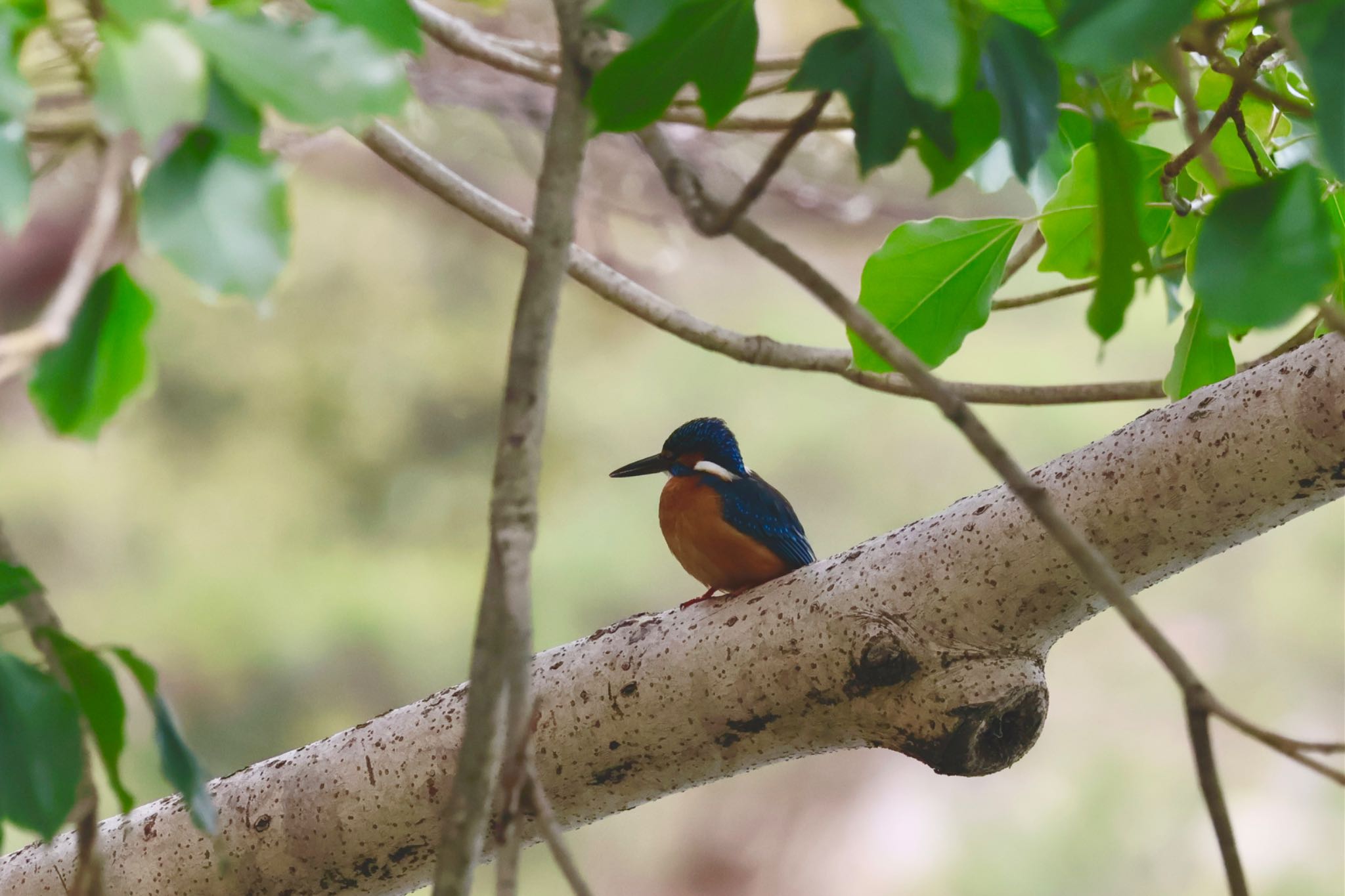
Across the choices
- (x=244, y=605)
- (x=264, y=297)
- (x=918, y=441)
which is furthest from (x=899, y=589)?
(x=244, y=605)

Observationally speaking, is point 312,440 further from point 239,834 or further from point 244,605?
point 239,834

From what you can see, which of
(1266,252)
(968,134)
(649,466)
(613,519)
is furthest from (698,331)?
(613,519)

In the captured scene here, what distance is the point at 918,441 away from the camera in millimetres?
3387

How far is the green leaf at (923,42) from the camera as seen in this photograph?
0.33 meters

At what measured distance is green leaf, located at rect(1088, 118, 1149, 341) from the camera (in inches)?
15.1

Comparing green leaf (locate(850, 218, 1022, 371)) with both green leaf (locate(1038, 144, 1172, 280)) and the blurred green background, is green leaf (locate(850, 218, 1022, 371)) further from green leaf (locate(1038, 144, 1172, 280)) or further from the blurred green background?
the blurred green background

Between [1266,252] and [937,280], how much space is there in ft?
1.25

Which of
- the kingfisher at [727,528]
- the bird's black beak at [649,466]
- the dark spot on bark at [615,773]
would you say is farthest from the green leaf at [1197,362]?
the bird's black beak at [649,466]

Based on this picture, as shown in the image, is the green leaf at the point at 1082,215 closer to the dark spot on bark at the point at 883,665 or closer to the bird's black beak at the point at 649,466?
the dark spot on bark at the point at 883,665

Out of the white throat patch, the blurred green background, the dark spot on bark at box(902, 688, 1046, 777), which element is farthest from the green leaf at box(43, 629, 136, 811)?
the blurred green background

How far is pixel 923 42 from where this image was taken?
0.33m

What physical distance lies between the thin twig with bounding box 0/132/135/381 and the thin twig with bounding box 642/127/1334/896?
0.21 m

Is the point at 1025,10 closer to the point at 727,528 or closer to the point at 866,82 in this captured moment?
the point at 866,82

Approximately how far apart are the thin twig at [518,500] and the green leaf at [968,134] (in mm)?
140
